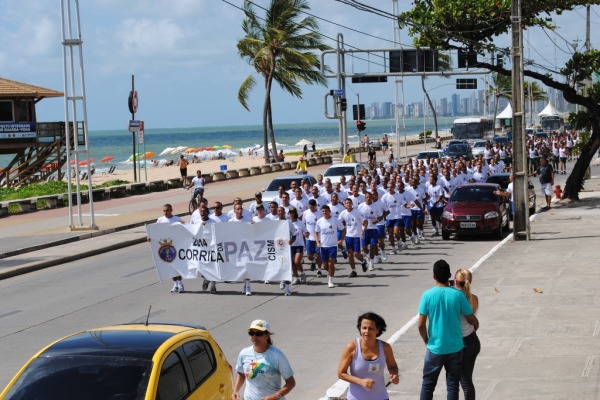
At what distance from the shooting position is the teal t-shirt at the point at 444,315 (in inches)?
378

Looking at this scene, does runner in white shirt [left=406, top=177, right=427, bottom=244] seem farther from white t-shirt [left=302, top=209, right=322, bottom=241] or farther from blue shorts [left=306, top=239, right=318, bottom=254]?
white t-shirt [left=302, top=209, right=322, bottom=241]

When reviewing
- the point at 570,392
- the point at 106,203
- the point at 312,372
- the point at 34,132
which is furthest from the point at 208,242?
the point at 34,132

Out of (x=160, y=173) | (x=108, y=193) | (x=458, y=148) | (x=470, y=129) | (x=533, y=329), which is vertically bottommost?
(x=160, y=173)

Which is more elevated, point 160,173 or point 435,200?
point 435,200

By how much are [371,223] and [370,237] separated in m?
0.35

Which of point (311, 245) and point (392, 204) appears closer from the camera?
point (311, 245)

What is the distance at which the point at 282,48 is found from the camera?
68438 millimetres

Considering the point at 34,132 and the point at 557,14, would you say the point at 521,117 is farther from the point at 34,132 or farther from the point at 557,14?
the point at 34,132

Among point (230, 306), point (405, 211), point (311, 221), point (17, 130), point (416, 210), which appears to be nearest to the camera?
point (230, 306)

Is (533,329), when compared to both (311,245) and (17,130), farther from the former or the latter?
(17,130)

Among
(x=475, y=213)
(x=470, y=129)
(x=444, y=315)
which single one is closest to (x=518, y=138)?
(x=475, y=213)

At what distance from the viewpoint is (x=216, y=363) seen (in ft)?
29.7

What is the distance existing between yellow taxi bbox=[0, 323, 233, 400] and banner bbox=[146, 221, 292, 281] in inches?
429

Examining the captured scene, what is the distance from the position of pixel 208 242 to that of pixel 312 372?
7.57 meters
